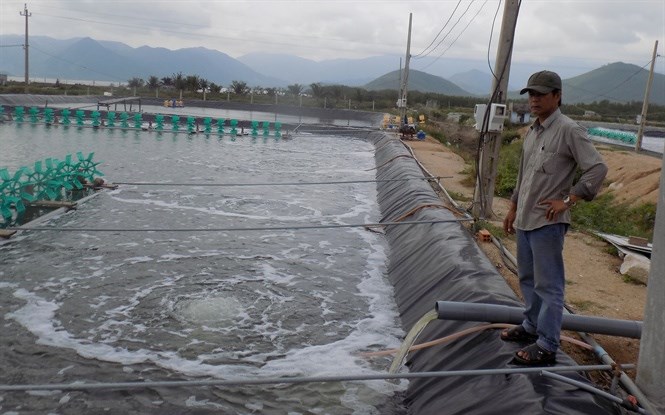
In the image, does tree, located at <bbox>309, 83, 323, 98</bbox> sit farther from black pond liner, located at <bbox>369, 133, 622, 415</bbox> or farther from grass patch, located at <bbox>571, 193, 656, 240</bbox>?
black pond liner, located at <bbox>369, 133, 622, 415</bbox>

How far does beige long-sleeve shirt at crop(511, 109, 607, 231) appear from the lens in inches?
130

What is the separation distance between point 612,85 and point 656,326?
592 feet

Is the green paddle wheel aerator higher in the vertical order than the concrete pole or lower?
lower

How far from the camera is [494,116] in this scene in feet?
28.4

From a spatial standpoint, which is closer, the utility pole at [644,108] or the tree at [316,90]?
the utility pole at [644,108]

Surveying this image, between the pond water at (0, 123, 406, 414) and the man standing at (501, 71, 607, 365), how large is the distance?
177 centimetres

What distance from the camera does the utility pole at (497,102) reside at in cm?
854

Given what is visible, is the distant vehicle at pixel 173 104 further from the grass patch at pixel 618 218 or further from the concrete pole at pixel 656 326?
the concrete pole at pixel 656 326

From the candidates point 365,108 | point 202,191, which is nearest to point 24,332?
point 202,191

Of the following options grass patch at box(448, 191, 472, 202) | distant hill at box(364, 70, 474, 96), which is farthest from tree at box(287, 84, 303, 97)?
distant hill at box(364, 70, 474, 96)

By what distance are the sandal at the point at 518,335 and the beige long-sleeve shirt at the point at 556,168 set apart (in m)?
0.81

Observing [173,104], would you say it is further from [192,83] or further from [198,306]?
[198,306]

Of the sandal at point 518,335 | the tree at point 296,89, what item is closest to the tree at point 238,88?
the tree at point 296,89

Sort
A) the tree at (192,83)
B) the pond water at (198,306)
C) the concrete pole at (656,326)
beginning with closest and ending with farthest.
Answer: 1. the concrete pole at (656,326)
2. the pond water at (198,306)
3. the tree at (192,83)
